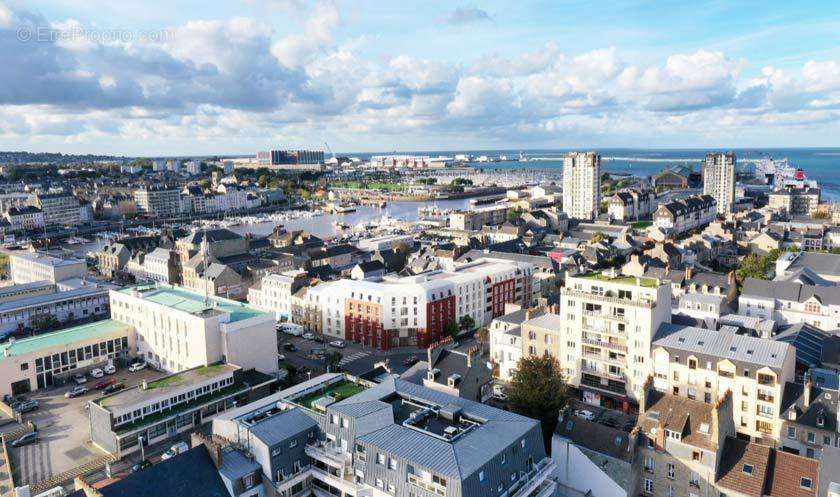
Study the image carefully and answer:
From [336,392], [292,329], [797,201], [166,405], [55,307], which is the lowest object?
[292,329]

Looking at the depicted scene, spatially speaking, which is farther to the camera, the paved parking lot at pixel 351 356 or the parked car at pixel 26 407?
the paved parking lot at pixel 351 356

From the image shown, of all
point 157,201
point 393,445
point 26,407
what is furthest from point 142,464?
point 157,201

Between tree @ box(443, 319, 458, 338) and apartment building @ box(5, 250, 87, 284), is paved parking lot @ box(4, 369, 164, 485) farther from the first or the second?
apartment building @ box(5, 250, 87, 284)

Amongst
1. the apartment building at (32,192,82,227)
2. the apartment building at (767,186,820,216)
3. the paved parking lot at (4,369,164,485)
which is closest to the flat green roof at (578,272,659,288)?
the paved parking lot at (4,369,164,485)

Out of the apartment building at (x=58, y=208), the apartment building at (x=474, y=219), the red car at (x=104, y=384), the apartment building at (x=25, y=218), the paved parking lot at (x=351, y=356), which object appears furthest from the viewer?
the apartment building at (x=58, y=208)

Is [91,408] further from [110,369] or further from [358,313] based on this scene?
[358,313]

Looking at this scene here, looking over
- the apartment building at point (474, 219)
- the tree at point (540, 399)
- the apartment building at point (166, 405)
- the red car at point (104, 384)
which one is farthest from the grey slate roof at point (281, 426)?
the apartment building at point (474, 219)

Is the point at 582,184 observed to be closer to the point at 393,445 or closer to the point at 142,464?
the point at 142,464

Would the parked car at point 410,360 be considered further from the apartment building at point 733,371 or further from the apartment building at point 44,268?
the apartment building at point 44,268
